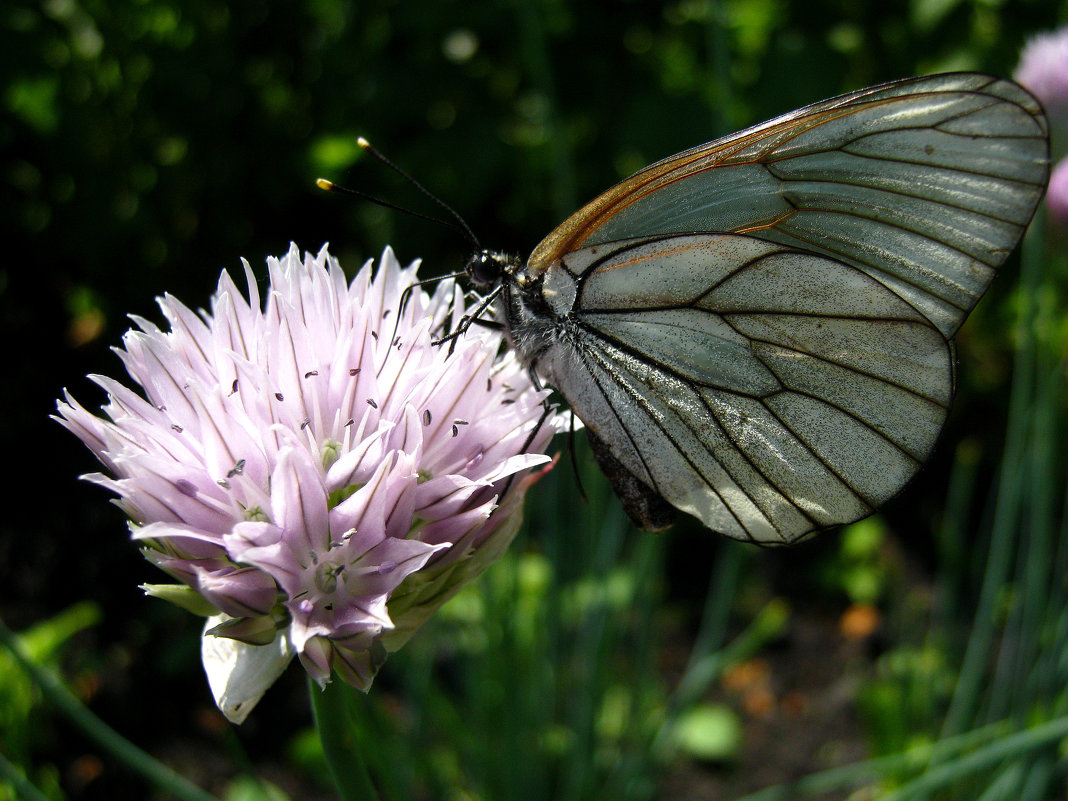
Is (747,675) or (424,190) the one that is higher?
(424,190)

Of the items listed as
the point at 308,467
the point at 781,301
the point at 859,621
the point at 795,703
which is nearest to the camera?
the point at 308,467

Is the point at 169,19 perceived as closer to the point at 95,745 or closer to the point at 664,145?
the point at 664,145

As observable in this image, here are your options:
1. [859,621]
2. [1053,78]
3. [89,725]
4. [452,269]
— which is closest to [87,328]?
[452,269]

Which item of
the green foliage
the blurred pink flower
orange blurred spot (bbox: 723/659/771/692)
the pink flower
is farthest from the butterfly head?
orange blurred spot (bbox: 723/659/771/692)

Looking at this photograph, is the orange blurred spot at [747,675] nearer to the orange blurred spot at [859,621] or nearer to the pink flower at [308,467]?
the orange blurred spot at [859,621]

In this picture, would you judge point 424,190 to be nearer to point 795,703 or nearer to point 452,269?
point 452,269
